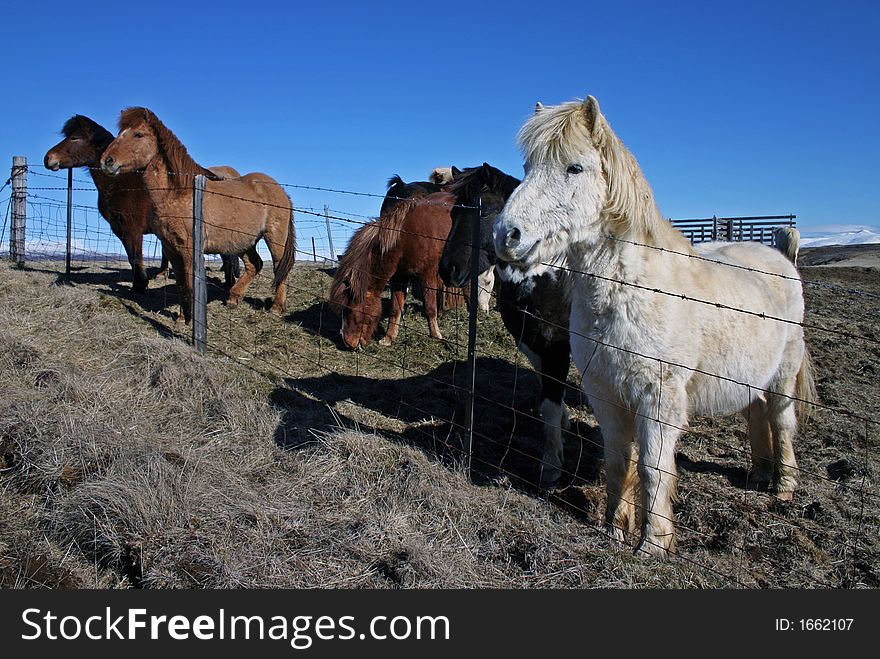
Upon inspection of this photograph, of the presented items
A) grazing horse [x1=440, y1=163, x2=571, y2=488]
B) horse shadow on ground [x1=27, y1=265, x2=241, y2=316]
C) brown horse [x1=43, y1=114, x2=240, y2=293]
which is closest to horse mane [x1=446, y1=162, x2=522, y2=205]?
grazing horse [x1=440, y1=163, x2=571, y2=488]

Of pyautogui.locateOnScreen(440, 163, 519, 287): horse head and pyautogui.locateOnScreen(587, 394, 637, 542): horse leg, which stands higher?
pyautogui.locateOnScreen(440, 163, 519, 287): horse head

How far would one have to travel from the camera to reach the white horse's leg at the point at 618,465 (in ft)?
11.4

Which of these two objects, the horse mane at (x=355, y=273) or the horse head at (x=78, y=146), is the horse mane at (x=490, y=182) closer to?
the horse mane at (x=355, y=273)

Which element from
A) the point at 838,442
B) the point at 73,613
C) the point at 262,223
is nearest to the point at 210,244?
the point at 262,223

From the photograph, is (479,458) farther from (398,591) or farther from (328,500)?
(398,591)

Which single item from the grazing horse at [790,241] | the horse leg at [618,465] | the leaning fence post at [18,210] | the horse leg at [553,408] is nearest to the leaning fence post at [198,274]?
the horse leg at [553,408]

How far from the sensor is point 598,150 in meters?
3.22

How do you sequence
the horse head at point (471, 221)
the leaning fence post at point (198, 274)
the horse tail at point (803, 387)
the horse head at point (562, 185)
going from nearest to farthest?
the horse head at point (562, 185)
the horse tail at point (803, 387)
the horse head at point (471, 221)
the leaning fence post at point (198, 274)

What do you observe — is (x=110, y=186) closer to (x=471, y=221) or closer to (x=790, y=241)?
(x=471, y=221)

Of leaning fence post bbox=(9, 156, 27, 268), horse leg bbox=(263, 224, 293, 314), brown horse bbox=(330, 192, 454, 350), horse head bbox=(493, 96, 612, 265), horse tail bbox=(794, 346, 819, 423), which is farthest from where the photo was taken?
leaning fence post bbox=(9, 156, 27, 268)

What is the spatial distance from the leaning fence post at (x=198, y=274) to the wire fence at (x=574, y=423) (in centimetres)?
33

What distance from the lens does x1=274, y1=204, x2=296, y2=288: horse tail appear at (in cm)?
887

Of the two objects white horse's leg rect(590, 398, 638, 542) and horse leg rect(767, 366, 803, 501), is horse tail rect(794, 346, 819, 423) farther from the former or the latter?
white horse's leg rect(590, 398, 638, 542)

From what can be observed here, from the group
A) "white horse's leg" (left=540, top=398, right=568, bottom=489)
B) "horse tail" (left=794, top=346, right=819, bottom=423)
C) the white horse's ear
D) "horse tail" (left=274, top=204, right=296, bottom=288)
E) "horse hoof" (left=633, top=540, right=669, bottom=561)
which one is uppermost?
the white horse's ear
